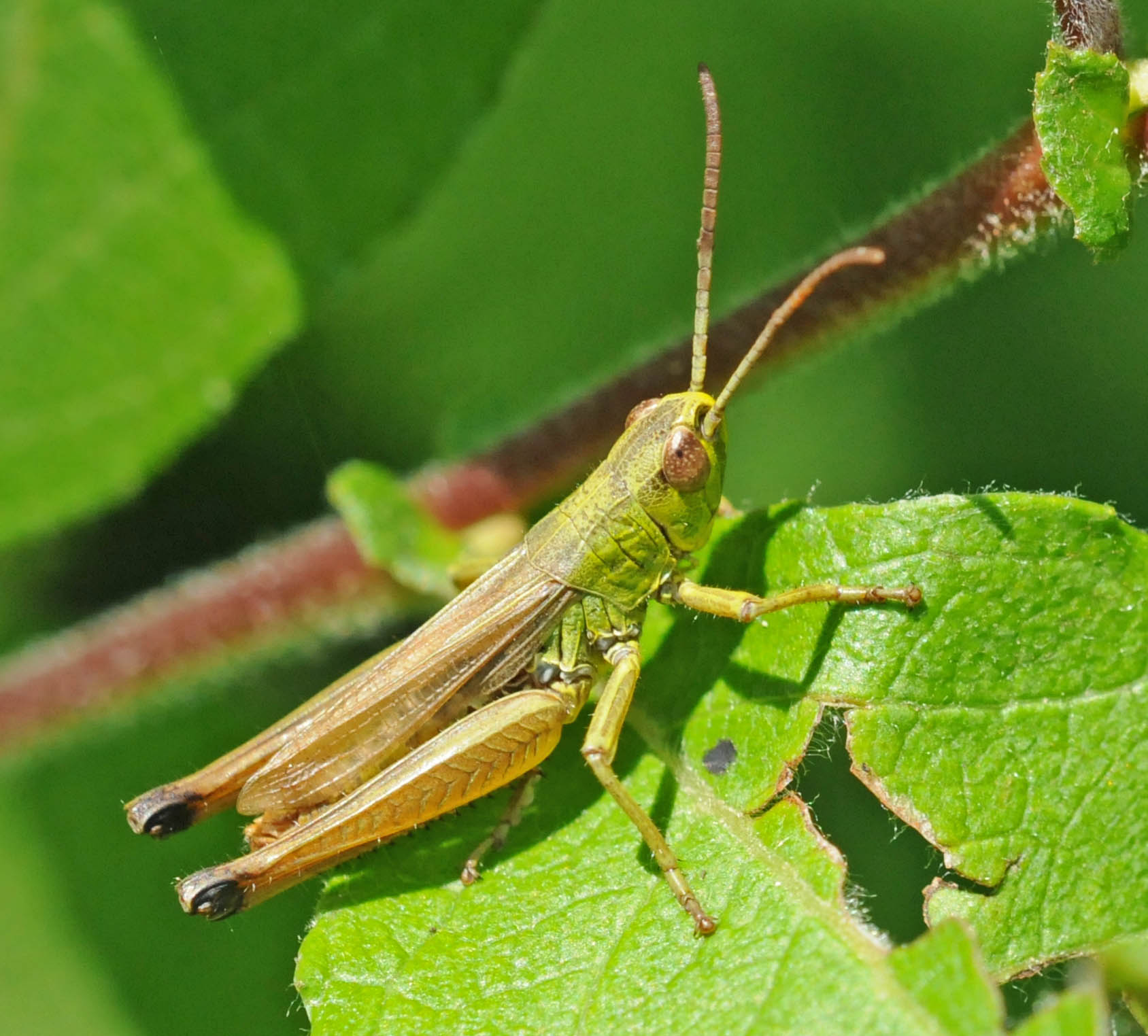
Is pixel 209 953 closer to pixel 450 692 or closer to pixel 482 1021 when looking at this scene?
pixel 450 692

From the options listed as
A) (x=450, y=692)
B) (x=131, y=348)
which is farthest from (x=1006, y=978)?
(x=131, y=348)

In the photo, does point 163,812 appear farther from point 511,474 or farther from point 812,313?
point 812,313

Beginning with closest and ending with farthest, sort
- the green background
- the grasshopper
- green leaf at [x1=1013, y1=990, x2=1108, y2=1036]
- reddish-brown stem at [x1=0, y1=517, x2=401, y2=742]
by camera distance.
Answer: green leaf at [x1=1013, y1=990, x2=1108, y2=1036], the grasshopper, reddish-brown stem at [x1=0, y1=517, x2=401, y2=742], the green background

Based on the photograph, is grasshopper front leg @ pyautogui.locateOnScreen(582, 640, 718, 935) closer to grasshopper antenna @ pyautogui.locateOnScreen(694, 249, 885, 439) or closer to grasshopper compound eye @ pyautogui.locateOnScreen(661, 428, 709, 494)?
grasshopper compound eye @ pyautogui.locateOnScreen(661, 428, 709, 494)

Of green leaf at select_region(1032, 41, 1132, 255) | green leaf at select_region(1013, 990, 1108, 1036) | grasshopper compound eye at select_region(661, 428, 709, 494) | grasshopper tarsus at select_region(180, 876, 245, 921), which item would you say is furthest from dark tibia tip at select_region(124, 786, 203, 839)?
green leaf at select_region(1032, 41, 1132, 255)

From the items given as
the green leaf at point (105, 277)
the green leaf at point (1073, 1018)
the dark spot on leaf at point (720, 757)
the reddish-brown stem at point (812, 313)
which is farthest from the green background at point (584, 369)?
the green leaf at point (1073, 1018)

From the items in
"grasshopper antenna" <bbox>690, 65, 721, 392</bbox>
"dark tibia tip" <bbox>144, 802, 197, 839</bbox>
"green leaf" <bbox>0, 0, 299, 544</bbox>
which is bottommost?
"dark tibia tip" <bbox>144, 802, 197, 839</bbox>

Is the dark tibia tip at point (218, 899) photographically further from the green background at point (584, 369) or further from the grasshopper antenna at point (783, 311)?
the grasshopper antenna at point (783, 311)
